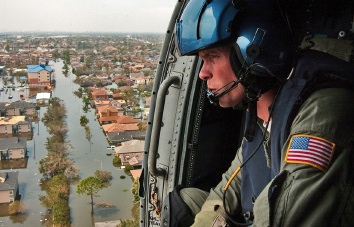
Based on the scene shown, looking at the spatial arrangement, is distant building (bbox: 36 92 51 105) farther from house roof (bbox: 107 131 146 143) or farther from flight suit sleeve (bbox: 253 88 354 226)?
flight suit sleeve (bbox: 253 88 354 226)

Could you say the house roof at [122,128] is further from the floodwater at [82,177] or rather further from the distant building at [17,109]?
the distant building at [17,109]

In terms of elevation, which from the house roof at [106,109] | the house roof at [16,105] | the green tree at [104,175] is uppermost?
the house roof at [106,109]

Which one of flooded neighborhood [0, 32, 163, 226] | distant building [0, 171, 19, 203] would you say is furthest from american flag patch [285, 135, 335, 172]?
distant building [0, 171, 19, 203]

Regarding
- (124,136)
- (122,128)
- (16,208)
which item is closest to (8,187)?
(16,208)

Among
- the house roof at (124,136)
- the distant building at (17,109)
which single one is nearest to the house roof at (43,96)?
the distant building at (17,109)

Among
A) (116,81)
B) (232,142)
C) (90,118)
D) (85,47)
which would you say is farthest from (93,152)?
(85,47)
